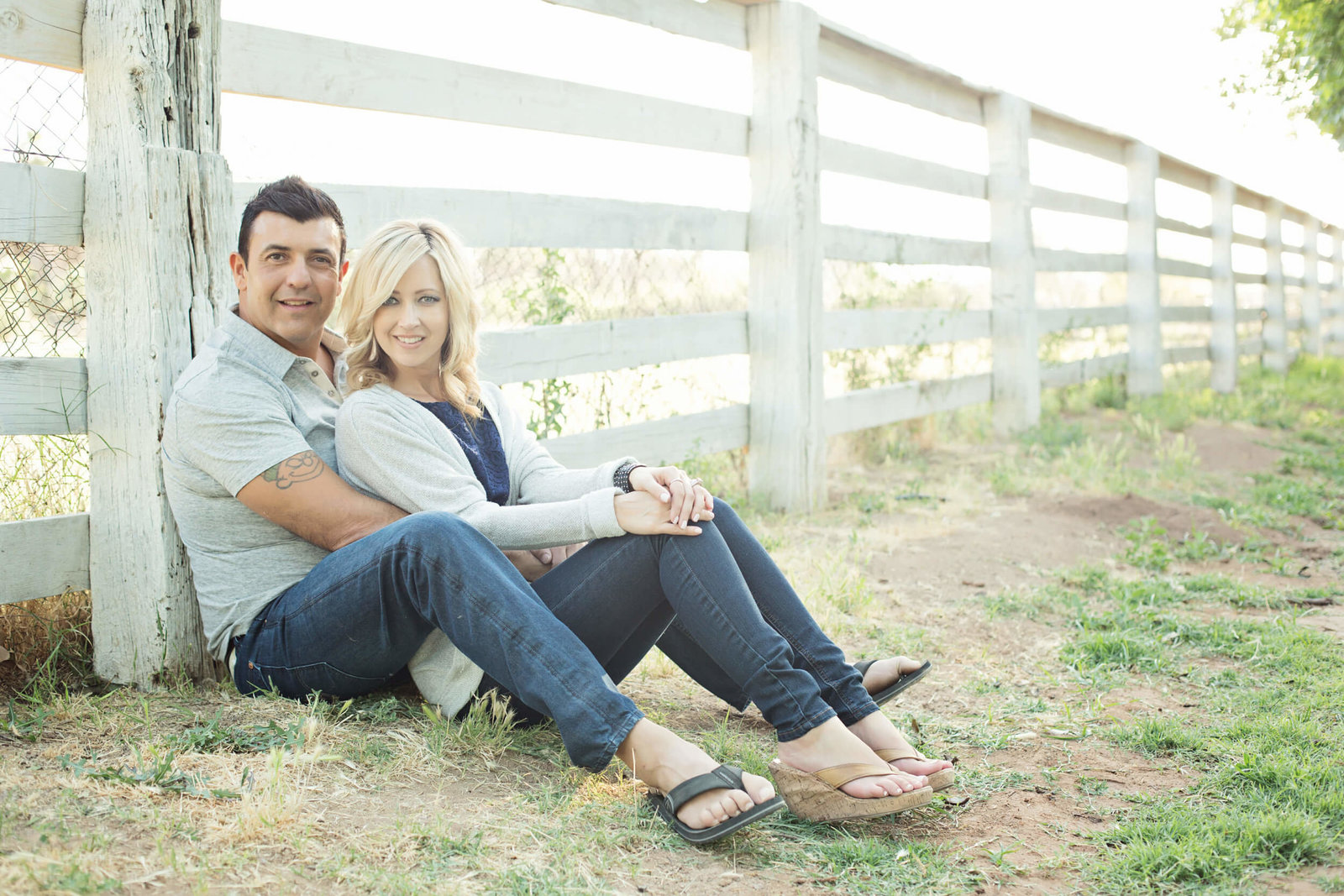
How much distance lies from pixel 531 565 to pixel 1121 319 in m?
8.04

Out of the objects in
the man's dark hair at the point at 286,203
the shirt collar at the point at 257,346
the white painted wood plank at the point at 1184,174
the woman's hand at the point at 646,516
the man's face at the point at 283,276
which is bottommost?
the woman's hand at the point at 646,516

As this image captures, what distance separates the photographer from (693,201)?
479 centimetres

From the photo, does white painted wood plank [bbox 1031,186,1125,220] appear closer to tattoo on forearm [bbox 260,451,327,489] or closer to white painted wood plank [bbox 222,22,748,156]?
white painted wood plank [bbox 222,22,748,156]

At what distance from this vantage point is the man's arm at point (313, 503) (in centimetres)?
223

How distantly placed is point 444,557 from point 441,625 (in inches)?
6.1

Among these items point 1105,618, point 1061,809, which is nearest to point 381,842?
point 1061,809

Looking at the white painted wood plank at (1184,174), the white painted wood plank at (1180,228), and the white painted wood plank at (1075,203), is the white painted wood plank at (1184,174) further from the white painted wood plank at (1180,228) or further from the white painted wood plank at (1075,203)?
the white painted wood plank at (1075,203)

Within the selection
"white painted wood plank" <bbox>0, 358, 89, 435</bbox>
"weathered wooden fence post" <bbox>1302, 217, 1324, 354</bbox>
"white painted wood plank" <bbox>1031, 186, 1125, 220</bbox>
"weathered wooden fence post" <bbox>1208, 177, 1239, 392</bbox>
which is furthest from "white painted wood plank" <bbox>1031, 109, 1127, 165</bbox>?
"weathered wooden fence post" <bbox>1302, 217, 1324, 354</bbox>

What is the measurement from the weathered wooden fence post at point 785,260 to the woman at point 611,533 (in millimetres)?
2522

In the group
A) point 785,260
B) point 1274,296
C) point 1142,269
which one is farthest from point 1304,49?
point 1274,296

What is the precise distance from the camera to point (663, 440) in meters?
4.51

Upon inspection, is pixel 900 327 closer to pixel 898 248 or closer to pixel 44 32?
pixel 898 248

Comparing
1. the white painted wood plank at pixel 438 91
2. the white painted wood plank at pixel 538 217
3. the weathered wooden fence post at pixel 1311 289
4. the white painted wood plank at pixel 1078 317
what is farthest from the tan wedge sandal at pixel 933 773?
the weathered wooden fence post at pixel 1311 289

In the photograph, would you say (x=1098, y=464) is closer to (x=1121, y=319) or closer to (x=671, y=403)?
(x=671, y=403)
